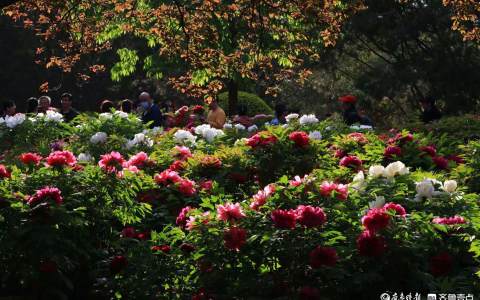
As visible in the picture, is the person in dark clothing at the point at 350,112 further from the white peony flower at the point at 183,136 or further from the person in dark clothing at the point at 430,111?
the white peony flower at the point at 183,136

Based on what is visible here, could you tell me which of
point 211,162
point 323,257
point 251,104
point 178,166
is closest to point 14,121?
point 178,166

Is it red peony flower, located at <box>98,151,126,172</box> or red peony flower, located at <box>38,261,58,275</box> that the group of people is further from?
red peony flower, located at <box>38,261,58,275</box>

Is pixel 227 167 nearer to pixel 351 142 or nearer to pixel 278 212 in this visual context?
pixel 351 142

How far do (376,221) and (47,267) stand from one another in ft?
7.13

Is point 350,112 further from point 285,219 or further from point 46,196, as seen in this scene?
point 46,196

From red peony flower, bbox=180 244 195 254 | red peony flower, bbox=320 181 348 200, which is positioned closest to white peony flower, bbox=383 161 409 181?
red peony flower, bbox=320 181 348 200

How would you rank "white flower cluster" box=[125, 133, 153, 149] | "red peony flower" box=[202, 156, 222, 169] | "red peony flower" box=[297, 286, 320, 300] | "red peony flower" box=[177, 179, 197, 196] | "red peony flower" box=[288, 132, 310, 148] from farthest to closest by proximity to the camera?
1. "white flower cluster" box=[125, 133, 153, 149]
2. "red peony flower" box=[202, 156, 222, 169]
3. "red peony flower" box=[288, 132, 310, 148]
4. "red peony flower" box=[177, 179, 197, 196]
5. "red peony flower" box=[297, 286, 320, 300]

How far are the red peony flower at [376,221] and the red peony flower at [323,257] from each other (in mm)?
269

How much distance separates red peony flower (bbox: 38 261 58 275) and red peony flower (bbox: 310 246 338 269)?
5.67 feet

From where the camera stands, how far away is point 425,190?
397 cm

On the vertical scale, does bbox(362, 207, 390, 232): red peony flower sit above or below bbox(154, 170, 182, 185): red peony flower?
below

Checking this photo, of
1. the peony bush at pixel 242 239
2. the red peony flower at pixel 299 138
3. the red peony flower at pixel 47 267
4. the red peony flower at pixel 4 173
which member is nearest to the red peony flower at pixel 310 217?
the peony bush at pixel 242 239

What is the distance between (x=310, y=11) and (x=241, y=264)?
17.5 feet

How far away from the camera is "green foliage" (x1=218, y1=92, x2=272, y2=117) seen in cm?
→ 1923
